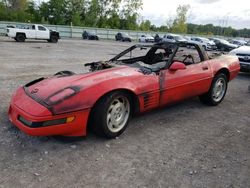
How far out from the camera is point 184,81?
15.7 ft

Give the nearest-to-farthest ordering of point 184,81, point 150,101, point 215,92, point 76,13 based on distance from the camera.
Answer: point 150,101 → point 184,81 → point 215,92 → point 76,13

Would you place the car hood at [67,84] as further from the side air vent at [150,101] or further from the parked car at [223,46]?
the parked car at [223,46]

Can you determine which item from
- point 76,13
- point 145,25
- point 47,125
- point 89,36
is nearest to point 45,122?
point 47,125

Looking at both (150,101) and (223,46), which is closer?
(150,101)

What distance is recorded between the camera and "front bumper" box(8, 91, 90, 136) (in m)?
3.19

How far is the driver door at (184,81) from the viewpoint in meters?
4.48

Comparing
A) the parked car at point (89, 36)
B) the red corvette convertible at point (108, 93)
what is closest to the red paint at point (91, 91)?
the red corvette convertible at point (108, 93)

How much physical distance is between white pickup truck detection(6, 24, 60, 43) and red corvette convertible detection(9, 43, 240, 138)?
19.2 m

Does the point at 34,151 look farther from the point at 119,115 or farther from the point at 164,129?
the point at 164,129

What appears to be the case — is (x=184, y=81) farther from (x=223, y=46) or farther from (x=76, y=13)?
(x=76, y=13)

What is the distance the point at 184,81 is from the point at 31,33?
826 inches

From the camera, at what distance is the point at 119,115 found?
3951 mm

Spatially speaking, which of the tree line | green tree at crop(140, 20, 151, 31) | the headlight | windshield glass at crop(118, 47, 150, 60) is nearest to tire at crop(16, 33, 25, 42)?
windshield glass at crop(118, 47, 150, 60)

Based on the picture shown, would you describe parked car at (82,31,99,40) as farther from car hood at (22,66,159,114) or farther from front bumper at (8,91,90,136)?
front bumper at (8,91,90,136)
